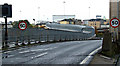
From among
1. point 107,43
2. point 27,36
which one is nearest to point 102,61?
point 107,43

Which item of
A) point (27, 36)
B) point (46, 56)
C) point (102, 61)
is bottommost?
point (46, 56)

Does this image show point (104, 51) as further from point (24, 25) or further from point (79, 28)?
point (79, 28)

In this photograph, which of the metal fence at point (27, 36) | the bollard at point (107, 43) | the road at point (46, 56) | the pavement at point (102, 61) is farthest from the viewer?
the metal fence at point (27, 36)

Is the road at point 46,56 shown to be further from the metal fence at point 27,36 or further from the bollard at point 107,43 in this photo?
the metal fence at point 27,36

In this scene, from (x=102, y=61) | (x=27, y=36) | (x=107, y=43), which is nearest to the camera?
(x=102, y=61)

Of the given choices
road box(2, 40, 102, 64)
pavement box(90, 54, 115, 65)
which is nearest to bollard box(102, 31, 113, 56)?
pavement box(90, 54, 115, 65)

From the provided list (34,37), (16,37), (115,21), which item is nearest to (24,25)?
(16,37)

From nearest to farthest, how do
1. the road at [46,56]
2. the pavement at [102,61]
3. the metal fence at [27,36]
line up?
the pavement at [102,61] → the road at [46,56] → the metal fence at [27,36]

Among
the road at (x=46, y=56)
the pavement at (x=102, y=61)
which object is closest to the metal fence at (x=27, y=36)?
the road at (x=46, y=56)

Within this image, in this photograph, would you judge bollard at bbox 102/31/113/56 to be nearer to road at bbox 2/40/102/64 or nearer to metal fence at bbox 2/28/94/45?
road at bbox 2/40/102/64

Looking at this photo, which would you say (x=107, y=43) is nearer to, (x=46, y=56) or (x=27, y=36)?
(x=46, y=56)

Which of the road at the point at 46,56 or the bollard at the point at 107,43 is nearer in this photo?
the road at the point at 46,56

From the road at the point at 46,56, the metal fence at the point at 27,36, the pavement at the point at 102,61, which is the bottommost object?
the road at the point at 46,56

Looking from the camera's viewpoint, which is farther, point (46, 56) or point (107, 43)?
point (46, 56)
